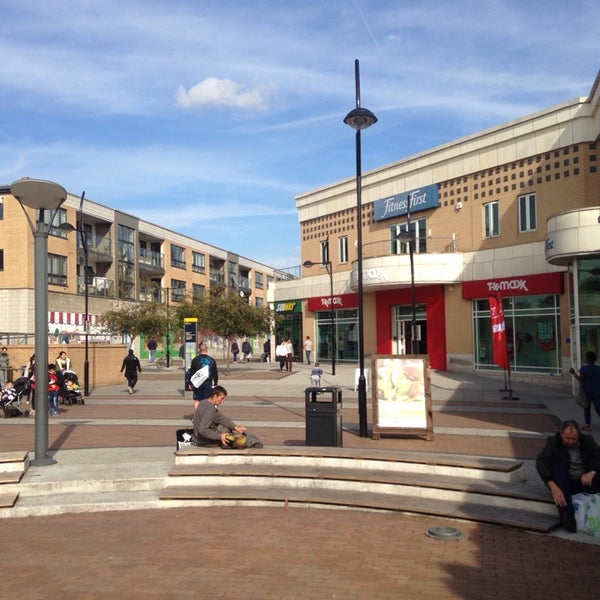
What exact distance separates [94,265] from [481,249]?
1433 inches

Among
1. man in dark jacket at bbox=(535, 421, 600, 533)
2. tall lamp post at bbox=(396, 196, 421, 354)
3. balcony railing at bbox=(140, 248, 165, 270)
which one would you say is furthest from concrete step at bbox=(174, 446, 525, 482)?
balcony railing at bbox=(140, 248, 165, 270)

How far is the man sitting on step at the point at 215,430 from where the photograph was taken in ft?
32.4

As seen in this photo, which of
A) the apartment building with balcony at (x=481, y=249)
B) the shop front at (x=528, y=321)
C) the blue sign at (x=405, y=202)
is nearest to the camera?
the apartment building with balcony at (x=481, y=249)

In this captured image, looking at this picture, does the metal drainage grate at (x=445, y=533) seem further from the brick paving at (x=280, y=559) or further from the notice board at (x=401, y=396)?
the notice board at (x=401, y=396)

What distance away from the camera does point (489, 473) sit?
336 inches

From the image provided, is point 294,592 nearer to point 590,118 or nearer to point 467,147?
point 590,118

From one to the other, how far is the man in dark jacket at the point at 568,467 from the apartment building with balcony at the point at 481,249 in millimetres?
12661

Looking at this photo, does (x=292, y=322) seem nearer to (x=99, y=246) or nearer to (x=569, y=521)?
(x=99, y=246)

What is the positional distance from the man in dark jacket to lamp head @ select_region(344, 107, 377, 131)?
6562 mm

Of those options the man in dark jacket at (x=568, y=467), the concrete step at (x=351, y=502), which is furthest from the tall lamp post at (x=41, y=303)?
the man in dark jacket at (x=568, y=467)

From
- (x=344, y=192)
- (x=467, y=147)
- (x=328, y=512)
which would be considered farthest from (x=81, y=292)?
(x=328, y=512)

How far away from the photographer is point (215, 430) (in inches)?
396

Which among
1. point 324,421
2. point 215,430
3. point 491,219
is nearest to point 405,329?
point 491,219

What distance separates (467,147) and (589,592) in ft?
87.2
